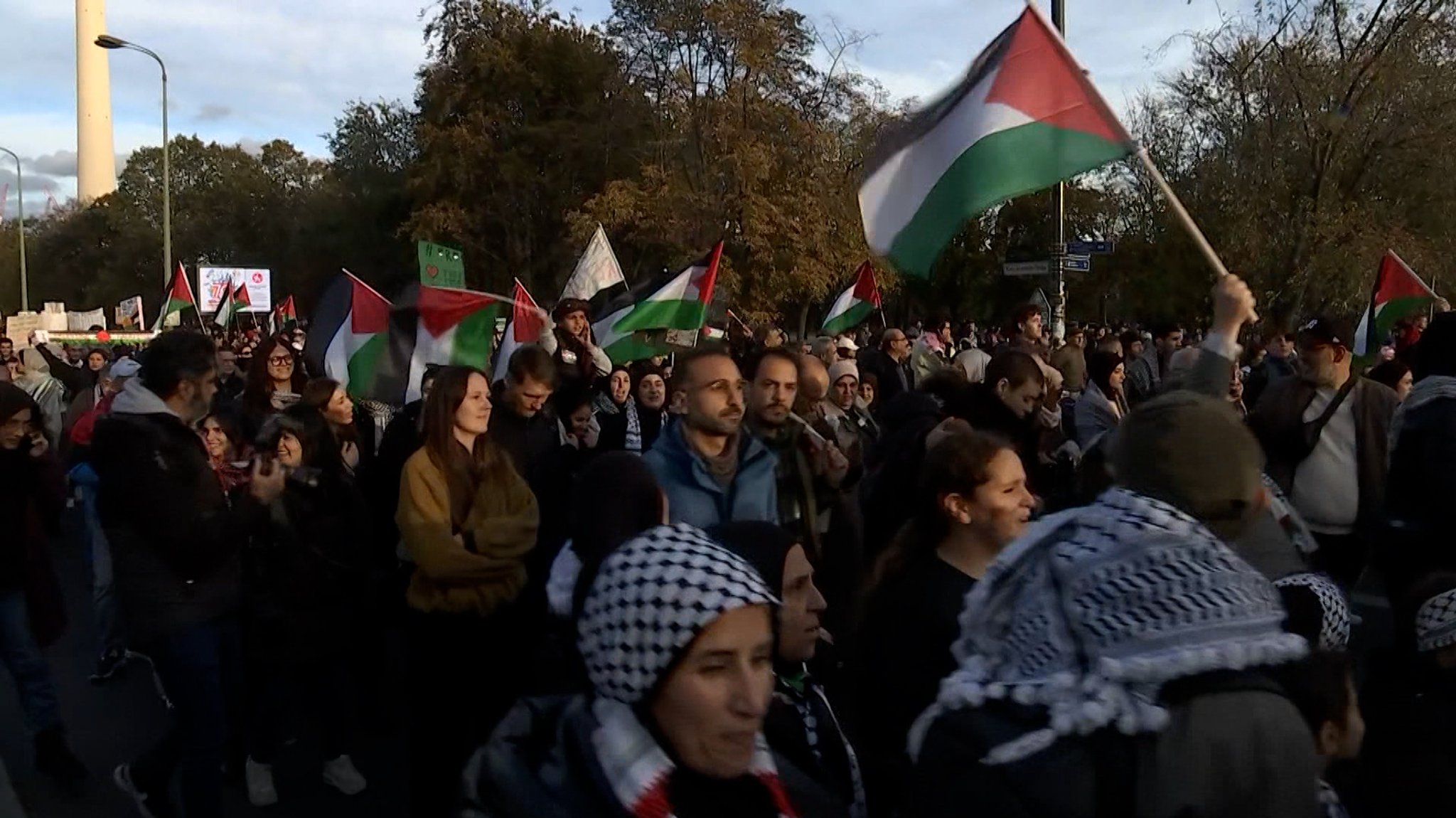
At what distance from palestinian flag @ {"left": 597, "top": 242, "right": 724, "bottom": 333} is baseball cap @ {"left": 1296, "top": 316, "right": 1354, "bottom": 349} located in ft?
10.8

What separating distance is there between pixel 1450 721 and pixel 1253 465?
0.99m

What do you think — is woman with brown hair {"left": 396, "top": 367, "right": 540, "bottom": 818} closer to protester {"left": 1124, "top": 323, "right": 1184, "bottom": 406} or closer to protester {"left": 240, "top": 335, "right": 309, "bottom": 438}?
protester {"left": 240, "top": 335, "right": 309, "bottom": 438}

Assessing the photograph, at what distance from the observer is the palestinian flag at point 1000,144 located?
12.9 feet

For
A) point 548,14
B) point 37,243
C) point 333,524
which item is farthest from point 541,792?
point 37,243

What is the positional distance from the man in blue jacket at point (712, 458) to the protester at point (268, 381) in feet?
11.4

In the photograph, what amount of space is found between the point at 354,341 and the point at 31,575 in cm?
282

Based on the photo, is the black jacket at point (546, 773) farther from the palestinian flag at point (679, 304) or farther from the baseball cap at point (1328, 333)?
the palestinian flag at point (679, 304)

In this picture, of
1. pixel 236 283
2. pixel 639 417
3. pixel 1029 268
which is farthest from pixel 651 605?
pixel 236 283

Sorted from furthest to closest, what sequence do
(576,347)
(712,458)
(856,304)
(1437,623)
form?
(856,304)
(576,347)
(712,458)
(1437,623)

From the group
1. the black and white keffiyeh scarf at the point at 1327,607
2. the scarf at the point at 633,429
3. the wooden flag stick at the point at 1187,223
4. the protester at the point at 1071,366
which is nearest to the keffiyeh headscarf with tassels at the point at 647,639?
the black and white keffiyeh scarf at the point at 1327,607

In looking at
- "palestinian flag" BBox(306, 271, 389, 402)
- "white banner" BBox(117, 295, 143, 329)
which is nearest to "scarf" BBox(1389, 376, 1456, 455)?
"palestinian flag" BBox(306, 271, 389, 402)

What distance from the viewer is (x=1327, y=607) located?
2617mm

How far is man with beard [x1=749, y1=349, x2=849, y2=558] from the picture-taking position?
13.1 ft

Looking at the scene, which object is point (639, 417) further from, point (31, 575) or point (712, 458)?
point (712, 458)
